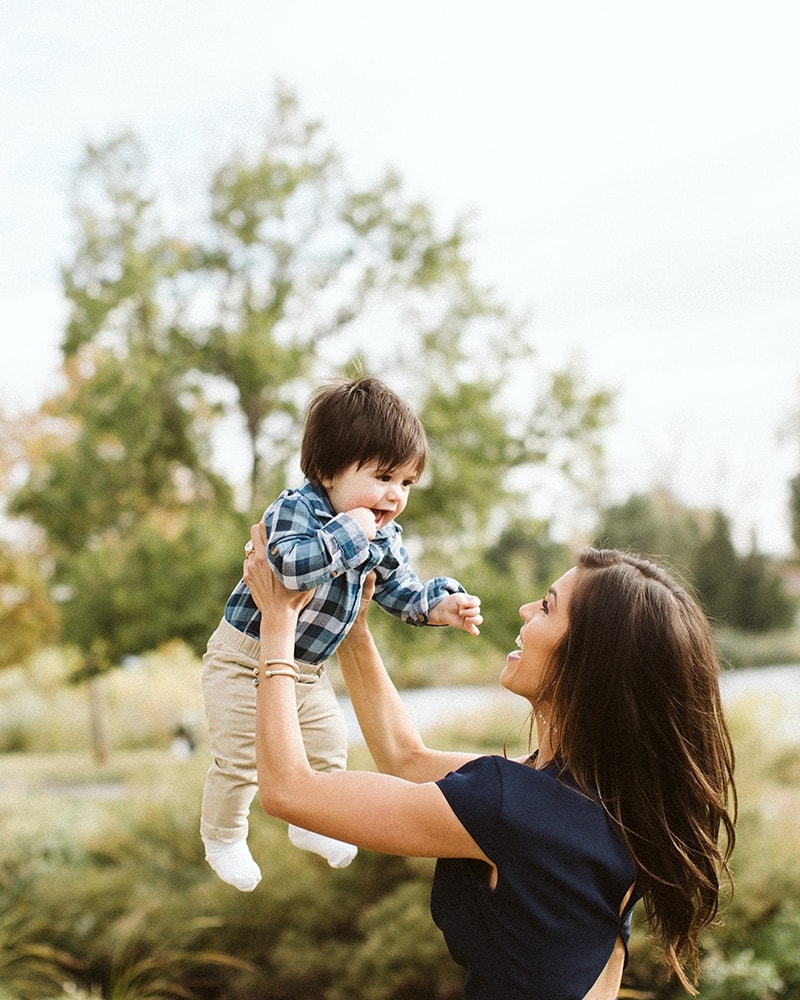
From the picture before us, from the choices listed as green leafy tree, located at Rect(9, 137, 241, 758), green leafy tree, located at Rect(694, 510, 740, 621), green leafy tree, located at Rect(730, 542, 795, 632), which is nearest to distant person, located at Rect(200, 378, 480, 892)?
green leafy tree, located at Rect(9, 137, 241, 758)

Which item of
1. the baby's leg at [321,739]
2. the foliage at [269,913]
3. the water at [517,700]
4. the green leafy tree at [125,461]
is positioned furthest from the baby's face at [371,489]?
A: the green leafy tree at [125,461]

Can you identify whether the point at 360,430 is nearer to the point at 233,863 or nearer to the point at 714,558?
the point at 233,863

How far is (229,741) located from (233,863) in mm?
232

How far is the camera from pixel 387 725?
7.34 ft

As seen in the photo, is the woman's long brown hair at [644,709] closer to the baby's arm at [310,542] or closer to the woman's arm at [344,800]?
the woman's arm at [344,800]

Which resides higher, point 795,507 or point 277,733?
point 277,733

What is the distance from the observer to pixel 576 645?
1.82 metres

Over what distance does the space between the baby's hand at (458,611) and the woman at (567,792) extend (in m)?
0.21

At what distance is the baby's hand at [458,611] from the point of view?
6.88 feet

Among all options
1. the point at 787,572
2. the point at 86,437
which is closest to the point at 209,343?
the point at 86,437

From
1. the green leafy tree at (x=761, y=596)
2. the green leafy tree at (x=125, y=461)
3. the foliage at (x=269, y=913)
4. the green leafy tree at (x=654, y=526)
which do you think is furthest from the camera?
the green leafy tree at (x=654, y=526)

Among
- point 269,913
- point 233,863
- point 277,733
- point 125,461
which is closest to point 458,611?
point 277,733

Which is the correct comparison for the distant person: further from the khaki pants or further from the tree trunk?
the tree trunk

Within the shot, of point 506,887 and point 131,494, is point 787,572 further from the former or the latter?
point 506,887
